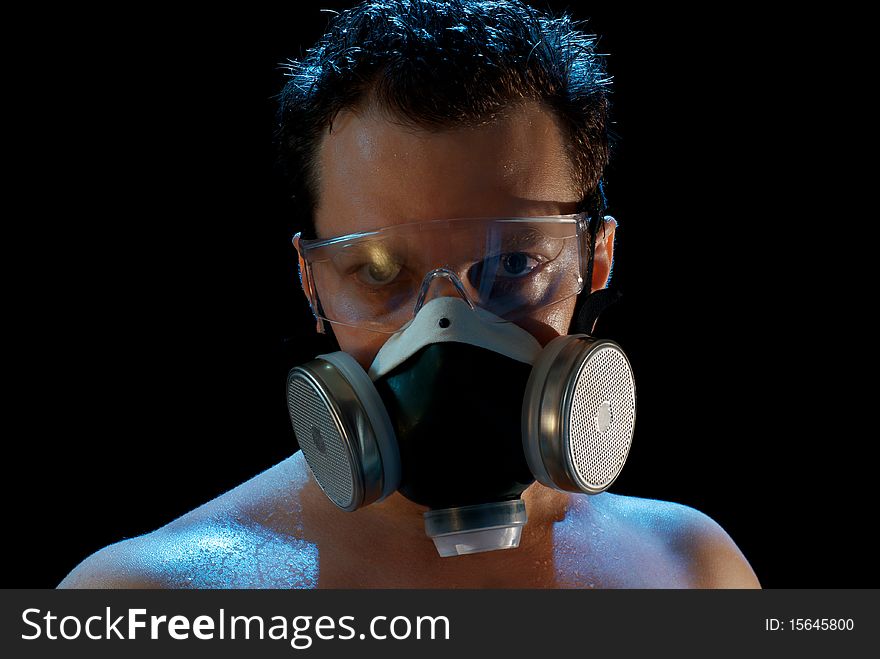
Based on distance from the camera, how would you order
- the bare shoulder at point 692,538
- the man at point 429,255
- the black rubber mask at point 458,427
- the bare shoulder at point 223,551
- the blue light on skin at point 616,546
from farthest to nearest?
the bare shoulder at point 692,538 → the blue light on skin at point 616,546 → the bare shoulder at point 223,551 → the man at point 429,255 → the black rubber mask at point 458,427

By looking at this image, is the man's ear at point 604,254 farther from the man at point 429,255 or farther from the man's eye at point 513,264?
the man's eye at point 513,264

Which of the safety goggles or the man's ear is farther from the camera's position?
the man's ear

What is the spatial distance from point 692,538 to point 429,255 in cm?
→ 133

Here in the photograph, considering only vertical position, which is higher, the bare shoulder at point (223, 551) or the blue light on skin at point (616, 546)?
the bare shoulder at point (223, 551)

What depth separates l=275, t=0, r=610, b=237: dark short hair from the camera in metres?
2.71

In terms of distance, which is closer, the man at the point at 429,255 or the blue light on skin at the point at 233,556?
the man at the point at 429,255

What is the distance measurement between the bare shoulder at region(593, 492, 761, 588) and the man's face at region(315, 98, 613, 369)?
82 cm

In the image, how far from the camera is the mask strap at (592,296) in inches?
113

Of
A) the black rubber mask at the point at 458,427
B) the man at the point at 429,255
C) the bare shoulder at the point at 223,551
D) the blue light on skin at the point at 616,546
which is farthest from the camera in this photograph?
the blue light on skin at the point at 616,546

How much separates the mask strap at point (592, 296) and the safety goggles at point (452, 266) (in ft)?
0.20

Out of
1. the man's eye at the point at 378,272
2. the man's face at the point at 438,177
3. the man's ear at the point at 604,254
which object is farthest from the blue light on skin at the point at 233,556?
the man's ear at the point at 604,254

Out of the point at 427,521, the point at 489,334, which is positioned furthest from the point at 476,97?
the point at 427,521

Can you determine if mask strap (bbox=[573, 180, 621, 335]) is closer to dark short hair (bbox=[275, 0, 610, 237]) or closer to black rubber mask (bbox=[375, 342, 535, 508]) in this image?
dark short hair (bbox=[275, 0, 610, 237])

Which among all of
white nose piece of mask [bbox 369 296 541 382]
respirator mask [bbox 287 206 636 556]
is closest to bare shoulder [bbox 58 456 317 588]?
respirator mask [bbox 287 206 636 556]
